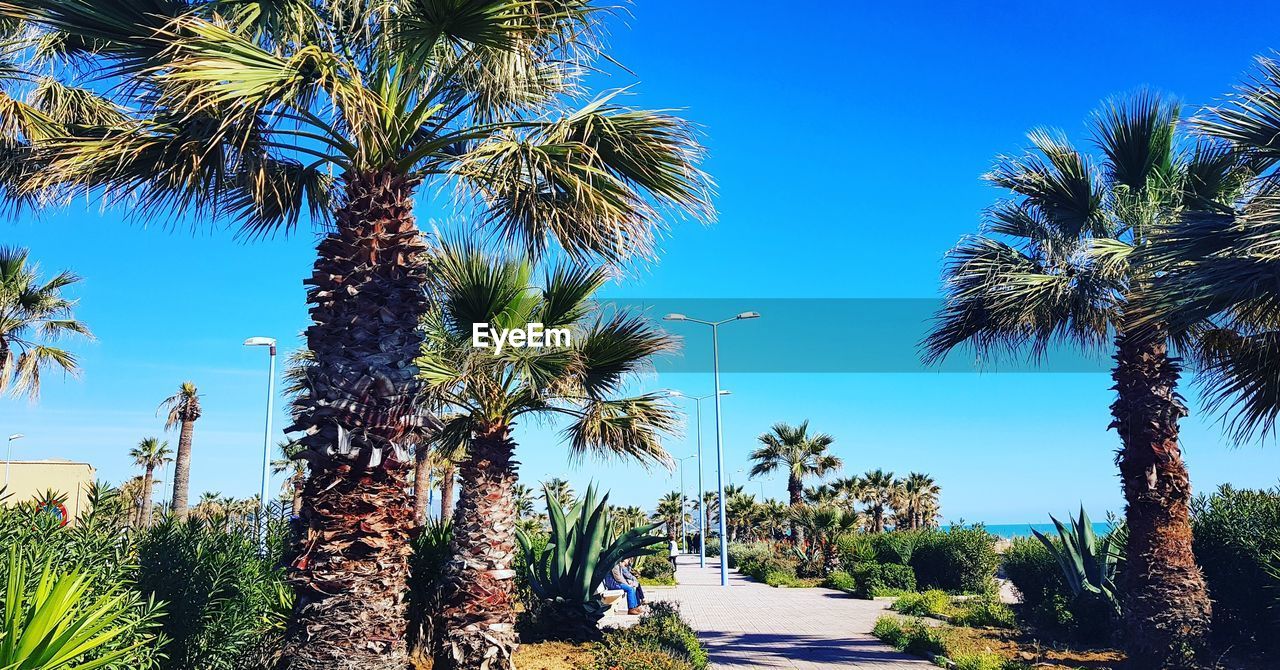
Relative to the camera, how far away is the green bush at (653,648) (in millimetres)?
9023

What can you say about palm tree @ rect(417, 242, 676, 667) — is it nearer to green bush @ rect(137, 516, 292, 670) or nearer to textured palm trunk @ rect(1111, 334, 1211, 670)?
green bush @ rect(137, 516, 292, 670)

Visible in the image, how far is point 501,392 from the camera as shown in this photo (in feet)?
31.4

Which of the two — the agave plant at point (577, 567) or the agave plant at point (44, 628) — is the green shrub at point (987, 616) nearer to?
the agave plant at point (577, 567)

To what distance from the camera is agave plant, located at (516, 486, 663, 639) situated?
11.3 meters

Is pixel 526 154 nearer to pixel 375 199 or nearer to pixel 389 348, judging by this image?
pixel 375 199

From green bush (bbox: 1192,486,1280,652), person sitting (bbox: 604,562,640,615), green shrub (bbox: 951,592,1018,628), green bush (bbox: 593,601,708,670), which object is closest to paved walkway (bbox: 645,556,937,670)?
green bush (bbox: 593,601,708,670)

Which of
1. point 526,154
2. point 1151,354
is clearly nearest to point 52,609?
point 526,154

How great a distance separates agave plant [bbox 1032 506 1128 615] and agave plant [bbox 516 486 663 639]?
6110 millimetres

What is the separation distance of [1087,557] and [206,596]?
37.8 ft

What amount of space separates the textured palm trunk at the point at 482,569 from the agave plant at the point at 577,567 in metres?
2.15

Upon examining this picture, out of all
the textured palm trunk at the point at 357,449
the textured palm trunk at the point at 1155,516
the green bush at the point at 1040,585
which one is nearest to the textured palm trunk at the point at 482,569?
the textured palm trunk at the point at 357,449

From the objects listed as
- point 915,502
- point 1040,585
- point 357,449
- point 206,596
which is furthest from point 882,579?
point 915,502

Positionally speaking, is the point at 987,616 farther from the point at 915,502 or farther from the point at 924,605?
the point at 915,502

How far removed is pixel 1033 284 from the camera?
987 centimetres
